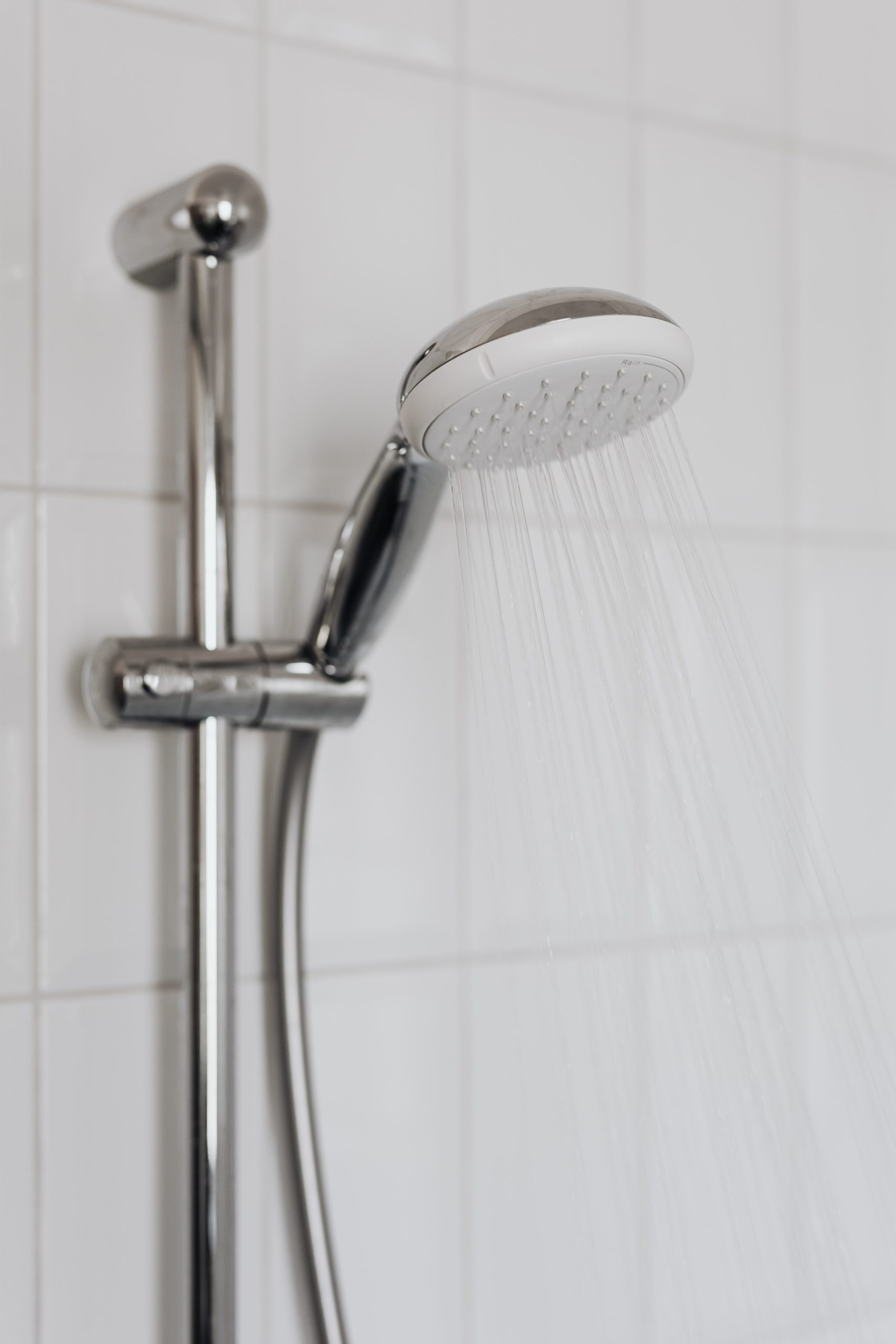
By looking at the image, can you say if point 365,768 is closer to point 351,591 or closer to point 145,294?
point 351,591

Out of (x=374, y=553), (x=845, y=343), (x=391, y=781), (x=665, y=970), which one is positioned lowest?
(x=665, y=970)

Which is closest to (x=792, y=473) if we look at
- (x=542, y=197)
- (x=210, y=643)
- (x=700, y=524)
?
(x=700, y=524)

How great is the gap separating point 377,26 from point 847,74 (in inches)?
16.2

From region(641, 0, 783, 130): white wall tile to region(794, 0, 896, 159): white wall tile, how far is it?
26 millimetres

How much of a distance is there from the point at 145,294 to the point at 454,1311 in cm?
61

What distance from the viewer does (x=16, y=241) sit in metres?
0.66

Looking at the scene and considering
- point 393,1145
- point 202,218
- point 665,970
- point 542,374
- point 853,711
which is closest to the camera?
point 542,374

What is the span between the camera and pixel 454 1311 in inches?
29.7

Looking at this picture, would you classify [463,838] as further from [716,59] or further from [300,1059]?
[716,59]

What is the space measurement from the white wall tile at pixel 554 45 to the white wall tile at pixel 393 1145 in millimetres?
517

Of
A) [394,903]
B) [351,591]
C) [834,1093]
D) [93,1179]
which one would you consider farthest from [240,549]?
[834,1093]

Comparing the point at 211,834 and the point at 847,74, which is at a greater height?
the point at 847,74

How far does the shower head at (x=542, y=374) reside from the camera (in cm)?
48

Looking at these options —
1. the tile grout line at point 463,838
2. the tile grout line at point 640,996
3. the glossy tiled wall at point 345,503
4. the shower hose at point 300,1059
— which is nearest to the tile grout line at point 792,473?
the glossy tiled wall at point 345,503
